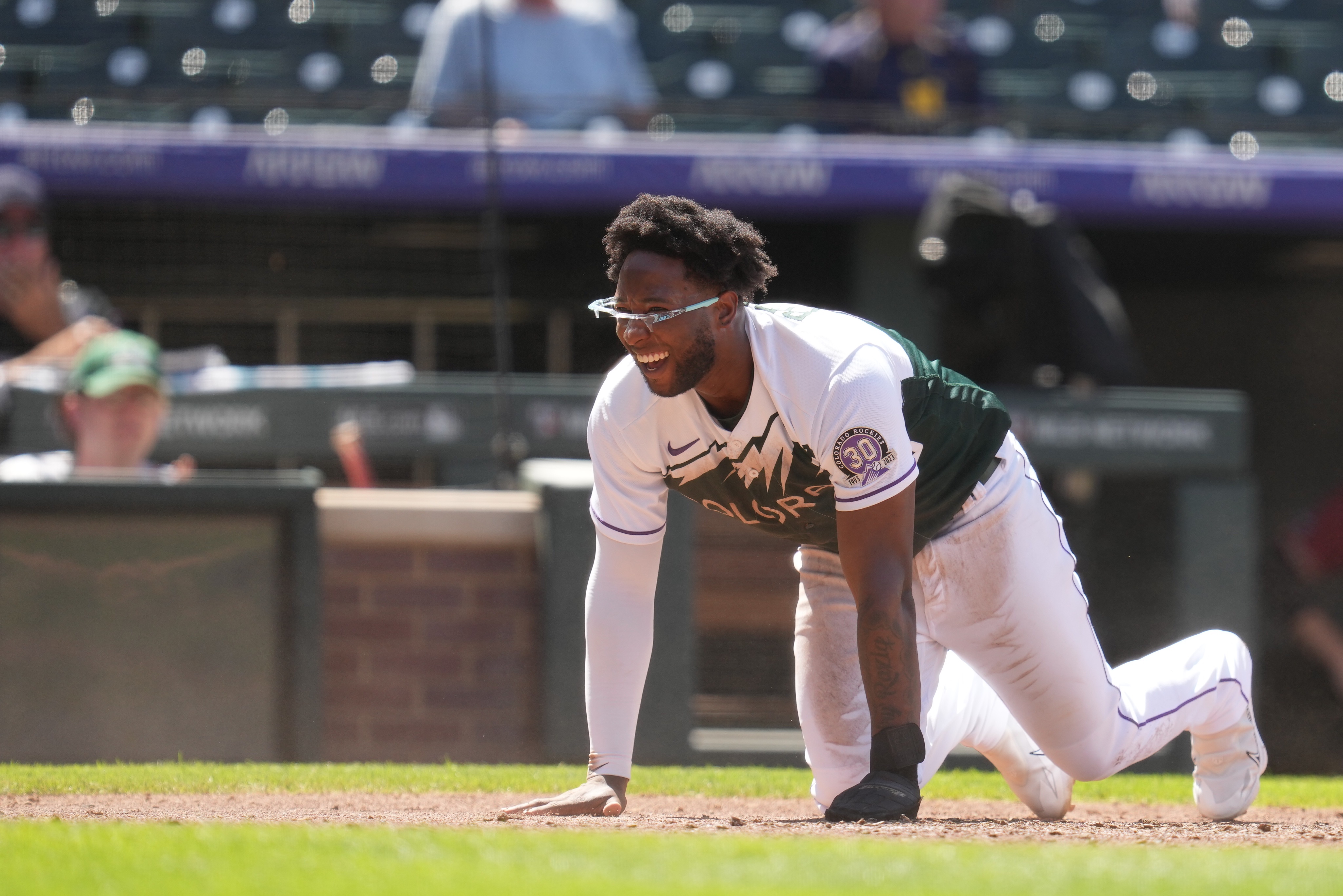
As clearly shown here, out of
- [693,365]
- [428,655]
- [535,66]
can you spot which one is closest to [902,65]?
[535,66]

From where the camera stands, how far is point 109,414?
21.3ft

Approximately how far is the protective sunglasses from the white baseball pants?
3.14 ft

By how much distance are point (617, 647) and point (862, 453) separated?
2.60 feet

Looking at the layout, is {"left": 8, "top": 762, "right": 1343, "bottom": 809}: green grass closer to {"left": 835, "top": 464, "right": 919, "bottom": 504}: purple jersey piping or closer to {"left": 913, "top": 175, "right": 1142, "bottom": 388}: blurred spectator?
{"left": 835, "top": 464, "right": 919, "bottom": 504}: purple jersey piping

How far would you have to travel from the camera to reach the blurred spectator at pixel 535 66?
27.4 feet

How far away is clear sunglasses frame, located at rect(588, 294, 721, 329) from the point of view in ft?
11.5

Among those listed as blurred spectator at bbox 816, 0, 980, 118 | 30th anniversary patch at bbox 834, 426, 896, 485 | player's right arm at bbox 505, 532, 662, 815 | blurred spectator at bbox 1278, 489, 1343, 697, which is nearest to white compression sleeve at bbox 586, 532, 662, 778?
player's right arm at bbox 505, 532, 662, 815

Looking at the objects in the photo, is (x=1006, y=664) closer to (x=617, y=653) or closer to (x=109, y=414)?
(x=617, y=653)

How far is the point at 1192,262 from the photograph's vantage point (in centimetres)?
943

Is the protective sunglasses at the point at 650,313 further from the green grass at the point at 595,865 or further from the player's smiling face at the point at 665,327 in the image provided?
the green grass at the point at 595,865

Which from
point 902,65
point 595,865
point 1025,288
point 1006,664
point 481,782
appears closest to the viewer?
point 595,865

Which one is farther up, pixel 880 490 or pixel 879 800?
pixel 880 490

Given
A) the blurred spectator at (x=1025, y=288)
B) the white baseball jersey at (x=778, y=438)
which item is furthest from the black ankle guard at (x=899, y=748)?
the blurred spectator at (x=1025, y=288)

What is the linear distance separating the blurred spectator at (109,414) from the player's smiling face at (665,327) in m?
3.42
